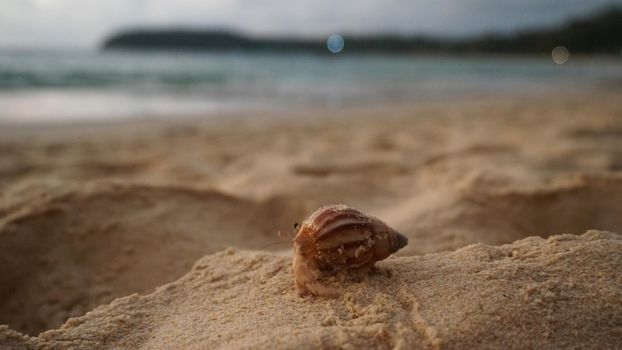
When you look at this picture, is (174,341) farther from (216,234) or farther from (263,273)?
(216,234)

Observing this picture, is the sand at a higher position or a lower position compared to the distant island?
lower

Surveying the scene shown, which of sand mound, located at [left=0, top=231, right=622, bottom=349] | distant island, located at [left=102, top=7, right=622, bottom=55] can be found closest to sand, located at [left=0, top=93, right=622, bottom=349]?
sand mound, located at [left=0, top=231, right=622, bottom=349]

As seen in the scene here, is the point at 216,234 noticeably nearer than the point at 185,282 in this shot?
No

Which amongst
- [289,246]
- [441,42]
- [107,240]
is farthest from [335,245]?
[441,42]

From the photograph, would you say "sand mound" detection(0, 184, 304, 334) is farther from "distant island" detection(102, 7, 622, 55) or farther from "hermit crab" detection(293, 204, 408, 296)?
"distant island" detection(102, 7, 622, 55)

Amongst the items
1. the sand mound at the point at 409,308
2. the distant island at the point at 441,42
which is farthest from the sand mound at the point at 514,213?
the distant island at the point at 441,42

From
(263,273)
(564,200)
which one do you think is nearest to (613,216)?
(564,200)
